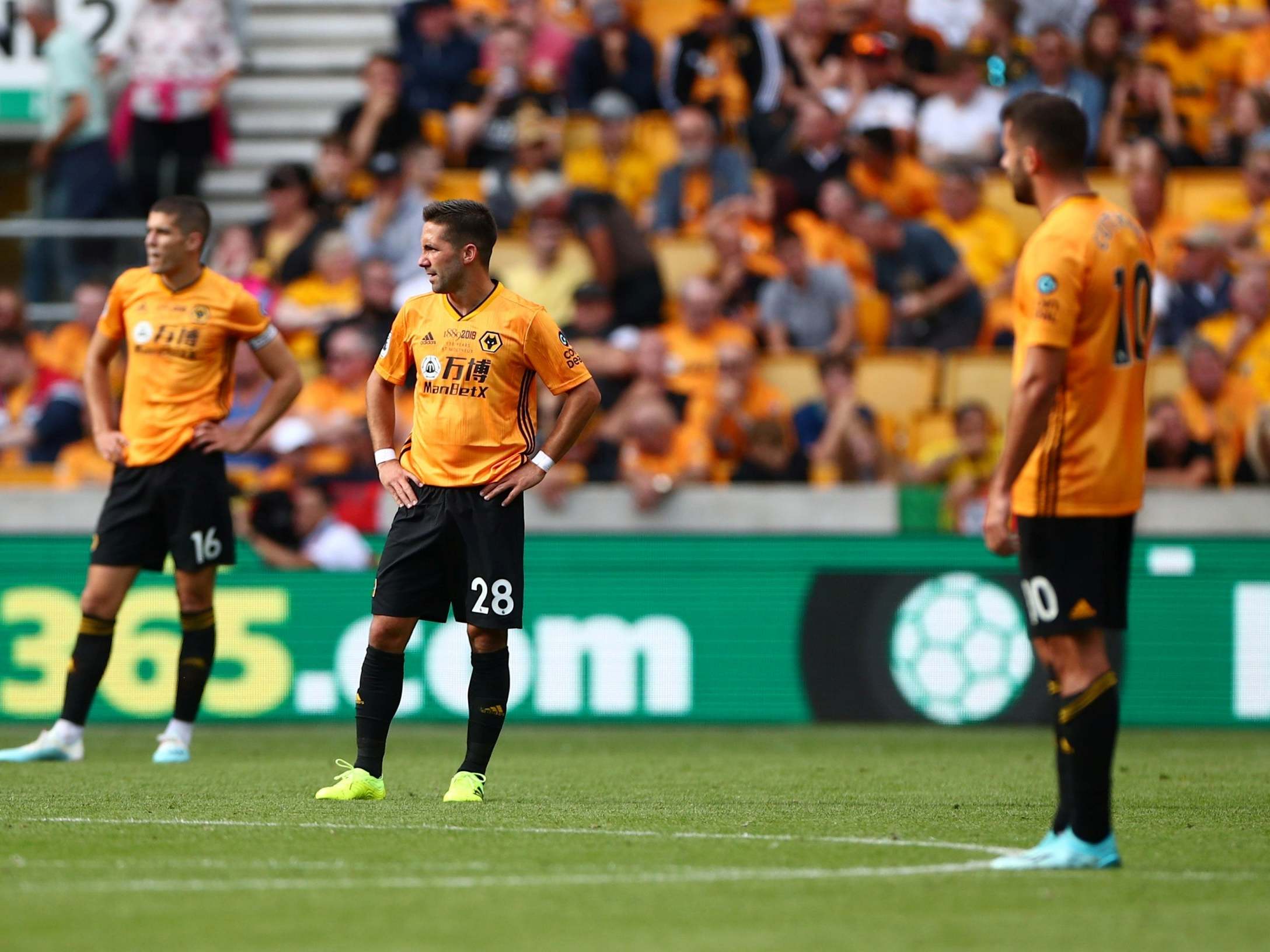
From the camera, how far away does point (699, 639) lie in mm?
12781

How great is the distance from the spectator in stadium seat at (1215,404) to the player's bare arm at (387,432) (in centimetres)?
749

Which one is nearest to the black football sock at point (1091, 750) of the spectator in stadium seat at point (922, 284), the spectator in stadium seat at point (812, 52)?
the spectator in stadium seat at point (922, 284)

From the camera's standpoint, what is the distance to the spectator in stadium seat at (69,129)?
1680 centimetres

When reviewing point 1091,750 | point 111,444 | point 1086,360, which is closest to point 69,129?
point 111,444

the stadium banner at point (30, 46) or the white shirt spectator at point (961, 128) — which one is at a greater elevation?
the stadium banner at point (30, 46)

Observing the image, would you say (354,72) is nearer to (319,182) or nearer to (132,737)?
(319,182)

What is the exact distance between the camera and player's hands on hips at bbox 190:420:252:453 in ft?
31.2

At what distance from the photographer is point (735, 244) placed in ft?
50.3

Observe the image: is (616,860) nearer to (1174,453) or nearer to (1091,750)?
(1091,750)

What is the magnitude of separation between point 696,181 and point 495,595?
9295mm

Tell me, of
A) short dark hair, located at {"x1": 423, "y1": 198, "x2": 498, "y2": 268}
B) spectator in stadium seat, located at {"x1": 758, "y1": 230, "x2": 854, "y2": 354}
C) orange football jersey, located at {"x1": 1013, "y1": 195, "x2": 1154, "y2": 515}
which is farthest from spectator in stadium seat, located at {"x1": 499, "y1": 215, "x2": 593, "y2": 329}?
orange football jersey, located at {"x1": 1013, "y1": 195, "x2": 1154, "y2": 515}

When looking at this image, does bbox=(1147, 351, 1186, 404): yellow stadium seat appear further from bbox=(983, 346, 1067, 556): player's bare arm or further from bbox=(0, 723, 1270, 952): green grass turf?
bbox=(983, 346, 1067, 556): player's bare arm

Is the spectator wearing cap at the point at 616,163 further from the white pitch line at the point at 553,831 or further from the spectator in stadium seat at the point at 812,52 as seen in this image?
the white pitch line at the point at 553,831

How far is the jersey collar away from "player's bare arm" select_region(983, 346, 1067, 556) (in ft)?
8.51
